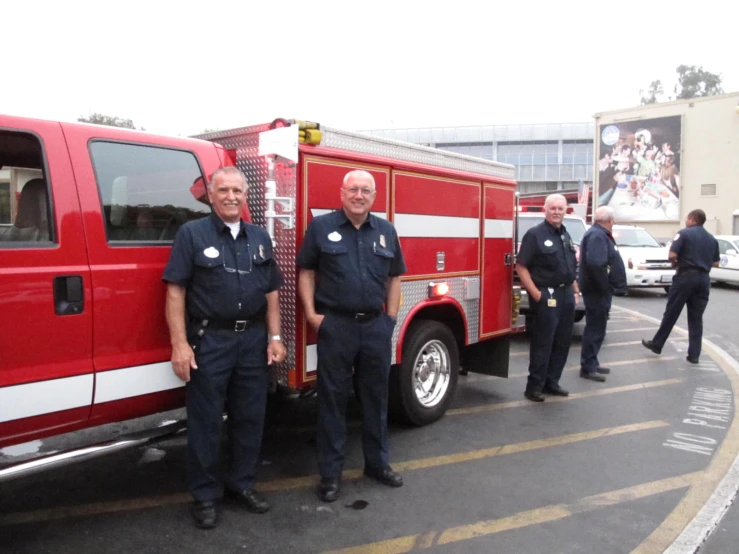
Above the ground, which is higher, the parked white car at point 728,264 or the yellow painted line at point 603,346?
the parked white car at point 728,264

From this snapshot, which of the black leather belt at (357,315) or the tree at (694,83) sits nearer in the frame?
the black leather belt at (357,315)

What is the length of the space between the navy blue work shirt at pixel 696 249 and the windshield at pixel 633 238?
8350 millimetres

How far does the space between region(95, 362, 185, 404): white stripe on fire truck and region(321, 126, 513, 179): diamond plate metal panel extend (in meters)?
1.65

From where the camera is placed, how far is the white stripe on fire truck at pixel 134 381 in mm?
3144

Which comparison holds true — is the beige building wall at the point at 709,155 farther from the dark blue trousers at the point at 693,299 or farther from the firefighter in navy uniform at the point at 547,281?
the firefighter in navy uniform at the point at 547,281

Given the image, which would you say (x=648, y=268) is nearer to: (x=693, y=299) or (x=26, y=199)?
(x=693, y=299)

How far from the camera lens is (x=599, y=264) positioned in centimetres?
686

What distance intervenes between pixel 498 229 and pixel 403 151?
1517 mm

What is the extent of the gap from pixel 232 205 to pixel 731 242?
1707 cm

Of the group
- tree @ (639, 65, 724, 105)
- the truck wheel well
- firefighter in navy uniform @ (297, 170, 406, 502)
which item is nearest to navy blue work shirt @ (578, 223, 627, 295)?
the truck wheel well

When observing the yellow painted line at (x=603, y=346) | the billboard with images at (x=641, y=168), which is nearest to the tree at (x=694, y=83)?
the billboard with images at (x=641, y=168)

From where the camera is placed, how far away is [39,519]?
3496 millimetres

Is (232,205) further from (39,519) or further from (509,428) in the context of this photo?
(509,428)

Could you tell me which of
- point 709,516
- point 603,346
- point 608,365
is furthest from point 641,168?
point 709,516
